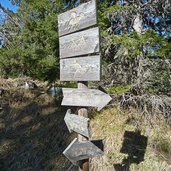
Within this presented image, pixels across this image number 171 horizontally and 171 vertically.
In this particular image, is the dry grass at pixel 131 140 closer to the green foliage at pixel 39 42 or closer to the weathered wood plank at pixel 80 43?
the green foliage at pixel 39 42

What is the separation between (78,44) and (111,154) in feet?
10.5

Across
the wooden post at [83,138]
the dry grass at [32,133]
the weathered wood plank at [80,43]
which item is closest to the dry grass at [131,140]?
the dry grass at [32,133]

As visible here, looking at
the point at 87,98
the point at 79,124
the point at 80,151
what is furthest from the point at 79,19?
the point at 80,151

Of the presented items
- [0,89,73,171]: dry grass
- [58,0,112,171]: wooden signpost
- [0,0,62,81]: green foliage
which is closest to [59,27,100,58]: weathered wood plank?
[58,0,112,171]: wooden signpost

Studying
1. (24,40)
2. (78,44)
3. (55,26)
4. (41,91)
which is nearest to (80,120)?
(78,44)

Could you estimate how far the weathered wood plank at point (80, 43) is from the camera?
361cm

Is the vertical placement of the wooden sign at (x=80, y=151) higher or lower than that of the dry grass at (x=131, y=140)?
higher

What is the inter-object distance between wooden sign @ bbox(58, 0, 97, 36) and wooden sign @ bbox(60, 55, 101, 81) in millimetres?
419

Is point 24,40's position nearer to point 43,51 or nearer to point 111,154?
point 43,51

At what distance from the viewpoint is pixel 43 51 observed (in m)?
8.53

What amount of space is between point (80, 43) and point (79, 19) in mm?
324

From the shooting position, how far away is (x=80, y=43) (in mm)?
3746

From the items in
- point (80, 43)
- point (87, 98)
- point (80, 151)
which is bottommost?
point (80, 151)

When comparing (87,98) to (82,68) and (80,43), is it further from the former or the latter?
(80,43)
